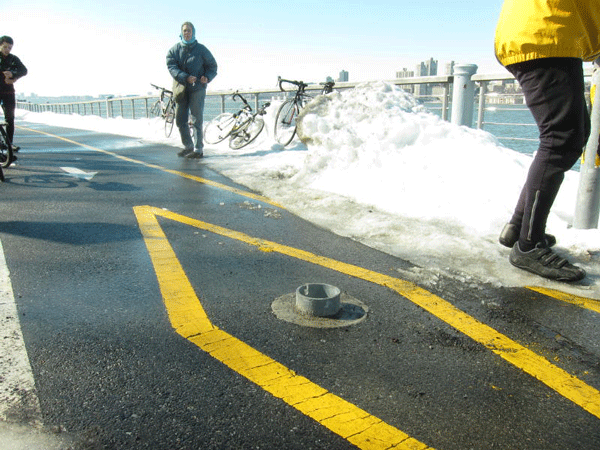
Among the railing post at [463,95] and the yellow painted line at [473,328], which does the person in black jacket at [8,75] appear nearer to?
the yellow painted line at [473,328]

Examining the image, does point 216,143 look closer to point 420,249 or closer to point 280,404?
point 420,249

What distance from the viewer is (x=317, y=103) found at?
7.42 meters

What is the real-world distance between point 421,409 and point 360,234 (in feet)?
7.64

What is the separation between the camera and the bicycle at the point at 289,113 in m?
9.70

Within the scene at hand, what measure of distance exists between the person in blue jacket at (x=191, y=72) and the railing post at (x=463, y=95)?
4.30 meters

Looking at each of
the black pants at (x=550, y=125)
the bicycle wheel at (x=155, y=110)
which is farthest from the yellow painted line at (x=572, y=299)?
the bicycle wheel at (x=155, y=110)

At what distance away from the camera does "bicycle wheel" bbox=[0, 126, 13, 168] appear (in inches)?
280

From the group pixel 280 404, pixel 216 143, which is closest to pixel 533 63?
pixel 280 404

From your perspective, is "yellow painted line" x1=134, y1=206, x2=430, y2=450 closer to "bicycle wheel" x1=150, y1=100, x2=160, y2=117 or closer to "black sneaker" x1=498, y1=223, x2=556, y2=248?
"black sneaker" x1=498, y1=223, x2=556, y2=248

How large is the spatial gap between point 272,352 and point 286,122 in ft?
27.1

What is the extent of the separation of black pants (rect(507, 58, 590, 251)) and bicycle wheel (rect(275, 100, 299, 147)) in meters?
6.90

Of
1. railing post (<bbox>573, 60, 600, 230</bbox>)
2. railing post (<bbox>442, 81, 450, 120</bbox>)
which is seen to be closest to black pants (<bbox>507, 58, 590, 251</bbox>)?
railing post (<bbox>573, 60, 600, 230</bbox>)

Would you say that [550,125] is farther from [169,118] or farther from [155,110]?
[155,110]

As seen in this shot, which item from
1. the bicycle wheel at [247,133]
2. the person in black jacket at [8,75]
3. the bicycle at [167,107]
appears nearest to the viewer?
the person in black jacket at [8,75]
